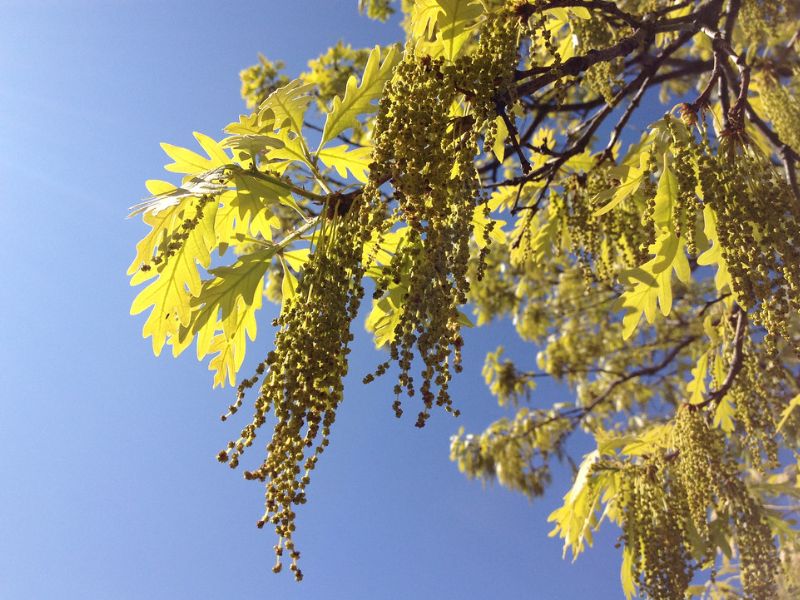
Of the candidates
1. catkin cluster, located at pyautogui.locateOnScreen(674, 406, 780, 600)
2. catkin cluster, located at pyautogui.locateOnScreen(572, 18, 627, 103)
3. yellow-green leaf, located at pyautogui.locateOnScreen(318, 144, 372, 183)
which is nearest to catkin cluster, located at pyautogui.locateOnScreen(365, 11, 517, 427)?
yellow-green leaf, located at pyautogui.locateOnScreen(318, 144, 372, 183)

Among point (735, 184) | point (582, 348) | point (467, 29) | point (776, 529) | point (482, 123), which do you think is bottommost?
point (776, 529)

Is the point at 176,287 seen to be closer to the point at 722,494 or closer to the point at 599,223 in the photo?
the point at 599,223

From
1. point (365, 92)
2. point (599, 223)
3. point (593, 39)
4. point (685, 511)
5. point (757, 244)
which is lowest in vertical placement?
point (685, 511)

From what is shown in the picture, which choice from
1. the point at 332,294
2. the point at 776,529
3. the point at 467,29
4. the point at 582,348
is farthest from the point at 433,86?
the point at 582,348

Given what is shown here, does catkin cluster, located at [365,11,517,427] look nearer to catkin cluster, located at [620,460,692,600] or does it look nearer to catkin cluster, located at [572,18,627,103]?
catkin cluster, located at [572,18,627,103]

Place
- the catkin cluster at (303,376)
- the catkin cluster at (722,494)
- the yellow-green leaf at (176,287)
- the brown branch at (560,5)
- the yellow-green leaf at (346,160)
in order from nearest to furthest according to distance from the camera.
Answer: the catkin cluster at (303,376), the brown branch at (560,5), the yellow-green leaf at (176,287), the yellow-green leaf at (346,160), the catkin cluster at (722,494)

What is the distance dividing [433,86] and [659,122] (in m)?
0.88

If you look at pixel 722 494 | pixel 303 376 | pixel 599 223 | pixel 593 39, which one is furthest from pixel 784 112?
pixel 303 376

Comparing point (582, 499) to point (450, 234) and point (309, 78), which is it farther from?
point (309, 78)

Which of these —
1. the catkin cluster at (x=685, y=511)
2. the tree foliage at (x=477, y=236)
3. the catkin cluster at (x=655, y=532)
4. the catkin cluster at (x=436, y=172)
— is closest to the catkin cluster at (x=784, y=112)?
the tree foliage at (x=477, y=236)

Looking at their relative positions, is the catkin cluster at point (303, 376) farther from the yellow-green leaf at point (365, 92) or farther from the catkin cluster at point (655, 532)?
the catkin cluster at point (655, 532)

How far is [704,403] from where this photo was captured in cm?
316

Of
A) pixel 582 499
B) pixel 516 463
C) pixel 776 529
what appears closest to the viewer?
pixel 582 499

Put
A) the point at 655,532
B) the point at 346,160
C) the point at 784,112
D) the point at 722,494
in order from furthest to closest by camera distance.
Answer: the point at 784,112, the point at 722,494, the point at 655,532, the point at 346,160
